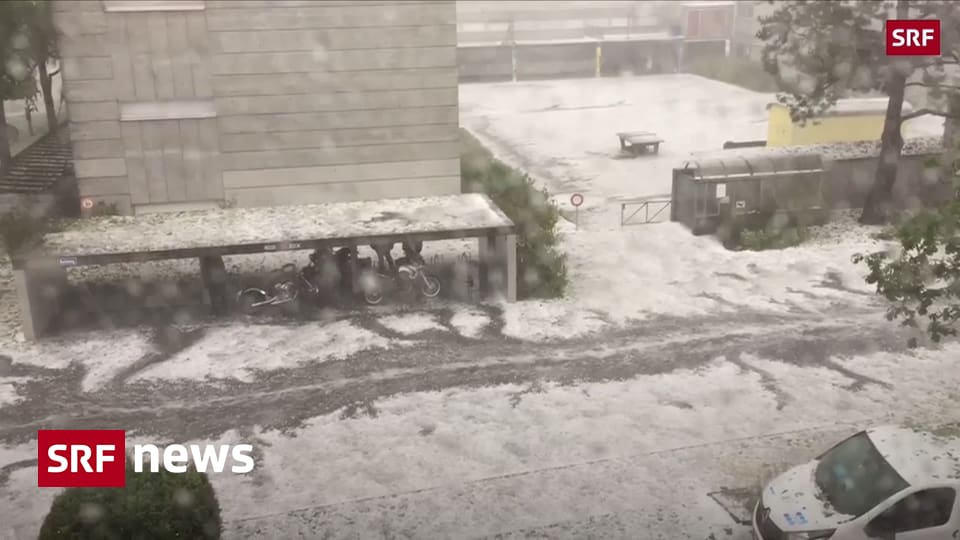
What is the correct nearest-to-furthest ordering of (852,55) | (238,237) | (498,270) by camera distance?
(238,237)
(498,270)
(852,55)

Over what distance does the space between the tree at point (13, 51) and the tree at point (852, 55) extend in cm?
1937

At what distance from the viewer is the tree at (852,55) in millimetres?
19719

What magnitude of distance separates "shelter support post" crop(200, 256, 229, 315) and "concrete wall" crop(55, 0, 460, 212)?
314 centimetres

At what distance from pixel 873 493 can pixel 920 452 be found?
75cm

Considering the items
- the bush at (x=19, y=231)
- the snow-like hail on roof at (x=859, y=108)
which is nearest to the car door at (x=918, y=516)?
the bush at (x=19, y=231)

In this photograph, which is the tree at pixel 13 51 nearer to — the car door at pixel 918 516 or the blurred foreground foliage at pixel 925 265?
the blurred foreground foliage at pixel 925 265

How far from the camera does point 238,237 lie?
16438 mm

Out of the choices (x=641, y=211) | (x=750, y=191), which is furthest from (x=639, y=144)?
(x=750, y=191)

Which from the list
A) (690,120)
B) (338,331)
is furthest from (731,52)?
(338,331)

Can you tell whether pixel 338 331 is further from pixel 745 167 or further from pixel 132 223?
pixel 745 167

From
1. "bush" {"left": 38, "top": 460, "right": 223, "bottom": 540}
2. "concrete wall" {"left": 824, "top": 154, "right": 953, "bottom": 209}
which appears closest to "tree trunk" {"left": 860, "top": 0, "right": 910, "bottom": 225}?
"concrete wall" {"left": 824, "top": 154, "right": 953, "bottom": 209}

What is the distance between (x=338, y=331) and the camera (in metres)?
15.9

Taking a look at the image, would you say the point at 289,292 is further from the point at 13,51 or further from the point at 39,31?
the point at 13,51

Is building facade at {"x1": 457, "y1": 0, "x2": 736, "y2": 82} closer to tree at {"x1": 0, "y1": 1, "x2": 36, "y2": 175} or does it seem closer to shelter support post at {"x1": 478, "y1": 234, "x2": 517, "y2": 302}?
tree at {"x1": 0, "y1": 1, "x2": 36, "y2": 175}
